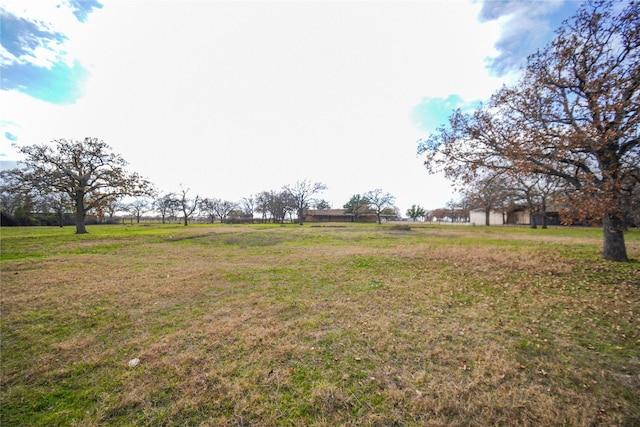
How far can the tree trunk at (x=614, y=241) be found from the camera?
896 centimetres

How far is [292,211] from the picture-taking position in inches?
2768

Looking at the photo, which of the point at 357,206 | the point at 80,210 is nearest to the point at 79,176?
the point at 80,210

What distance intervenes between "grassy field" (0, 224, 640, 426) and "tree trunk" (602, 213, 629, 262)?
2.85 meters

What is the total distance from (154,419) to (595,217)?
1142cm

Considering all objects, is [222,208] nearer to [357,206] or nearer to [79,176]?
[357,206]

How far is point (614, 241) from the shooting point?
31.0ft

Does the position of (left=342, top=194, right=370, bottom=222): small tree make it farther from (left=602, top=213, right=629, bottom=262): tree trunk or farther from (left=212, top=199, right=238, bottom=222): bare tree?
(left=602, top=213, right=629, bottom=262): tree trunk

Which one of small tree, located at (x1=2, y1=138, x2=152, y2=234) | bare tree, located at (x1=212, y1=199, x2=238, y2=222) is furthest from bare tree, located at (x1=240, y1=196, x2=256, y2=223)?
small tree, located at (x1=2, y1=138, x2=152, y2=234)

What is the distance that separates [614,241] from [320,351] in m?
13.3

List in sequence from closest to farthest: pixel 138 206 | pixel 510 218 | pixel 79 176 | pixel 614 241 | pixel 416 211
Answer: pixel 614 241
pixel 79 176
pixel 510 218
pixel 138 206
pixel 416 211

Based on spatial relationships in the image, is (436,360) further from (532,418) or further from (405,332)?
(532,418)

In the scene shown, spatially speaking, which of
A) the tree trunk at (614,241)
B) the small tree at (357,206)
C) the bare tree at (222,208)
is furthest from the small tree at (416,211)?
the tree trunk at (614,241)

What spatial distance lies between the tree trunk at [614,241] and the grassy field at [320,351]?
285cm

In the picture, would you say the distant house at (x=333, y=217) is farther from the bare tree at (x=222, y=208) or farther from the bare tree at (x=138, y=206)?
the bare tree at (x=138, y=206)
